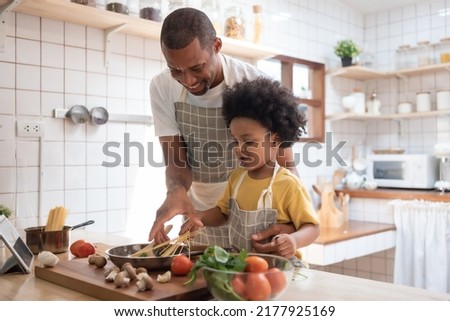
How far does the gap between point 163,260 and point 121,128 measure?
1332 mm

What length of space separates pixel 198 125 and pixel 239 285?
89cm

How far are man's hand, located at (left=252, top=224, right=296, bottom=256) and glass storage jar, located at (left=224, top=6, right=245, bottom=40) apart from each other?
156 centimetres

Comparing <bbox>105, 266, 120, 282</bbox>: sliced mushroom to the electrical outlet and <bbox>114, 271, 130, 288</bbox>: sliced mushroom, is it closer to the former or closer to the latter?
<bbox>114, 271, 130, 288</bbox>: sliced mushroom

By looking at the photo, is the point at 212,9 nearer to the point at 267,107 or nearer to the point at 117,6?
the point at 117,6

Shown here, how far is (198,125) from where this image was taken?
5.26 feet

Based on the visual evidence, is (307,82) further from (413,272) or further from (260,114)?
(260,114)

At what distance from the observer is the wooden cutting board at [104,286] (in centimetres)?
89

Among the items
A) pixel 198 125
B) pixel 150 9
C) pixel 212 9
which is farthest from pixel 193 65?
pixel 212 9

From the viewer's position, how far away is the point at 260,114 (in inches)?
51.7

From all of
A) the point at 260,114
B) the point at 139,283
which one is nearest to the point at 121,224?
the point at 260,114

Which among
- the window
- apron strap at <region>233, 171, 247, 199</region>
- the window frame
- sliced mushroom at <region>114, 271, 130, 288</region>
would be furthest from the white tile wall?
A: sliced mushroom at <region>114, 271, 130, 288</region>

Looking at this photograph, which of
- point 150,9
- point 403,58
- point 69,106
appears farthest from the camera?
point 403,58

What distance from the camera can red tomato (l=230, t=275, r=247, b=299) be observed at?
78cm

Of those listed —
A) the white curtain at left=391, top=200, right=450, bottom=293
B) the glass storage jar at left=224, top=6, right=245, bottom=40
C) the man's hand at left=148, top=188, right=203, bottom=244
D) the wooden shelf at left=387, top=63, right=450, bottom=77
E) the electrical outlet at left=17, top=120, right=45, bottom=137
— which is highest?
the glass storage jar at left=224, top=6, right=245, bottom=40
